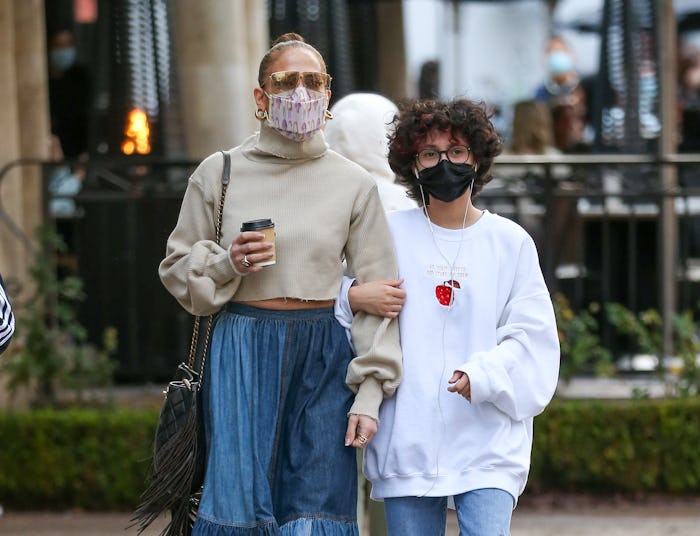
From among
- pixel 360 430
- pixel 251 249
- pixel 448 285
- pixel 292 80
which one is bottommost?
pixel 360 430

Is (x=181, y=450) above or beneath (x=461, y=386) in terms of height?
beneath

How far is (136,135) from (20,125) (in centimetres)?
178

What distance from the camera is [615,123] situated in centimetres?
1211

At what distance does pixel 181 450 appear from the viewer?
11.5ft

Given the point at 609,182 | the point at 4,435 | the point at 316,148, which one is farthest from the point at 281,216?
the point at 609,182

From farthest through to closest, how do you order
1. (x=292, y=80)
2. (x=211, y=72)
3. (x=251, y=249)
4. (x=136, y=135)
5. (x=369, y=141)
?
(x=136, y=135), (x=211, y=72), (x=369, y=141), (x=292, y=80), (x=251, y=249)

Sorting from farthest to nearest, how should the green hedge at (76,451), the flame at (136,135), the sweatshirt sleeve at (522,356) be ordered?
1. the flame at (136,135)
2. the green hedge at (76,451)
3. the sweatshirt sleeve at (522,356)

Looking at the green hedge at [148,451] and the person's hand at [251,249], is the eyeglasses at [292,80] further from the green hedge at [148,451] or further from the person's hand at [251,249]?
the green hedge at [148,451]

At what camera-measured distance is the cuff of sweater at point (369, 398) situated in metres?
3.47

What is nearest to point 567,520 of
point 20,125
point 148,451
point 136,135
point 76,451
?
point 148,451

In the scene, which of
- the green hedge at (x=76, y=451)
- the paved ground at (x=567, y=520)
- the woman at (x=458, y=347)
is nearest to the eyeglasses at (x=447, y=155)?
the woman at (x=458, y=347)

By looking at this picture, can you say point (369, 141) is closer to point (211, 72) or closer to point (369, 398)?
point (369, 398)

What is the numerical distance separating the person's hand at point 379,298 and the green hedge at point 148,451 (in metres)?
3.25

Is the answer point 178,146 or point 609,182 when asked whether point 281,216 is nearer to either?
point 609,182
